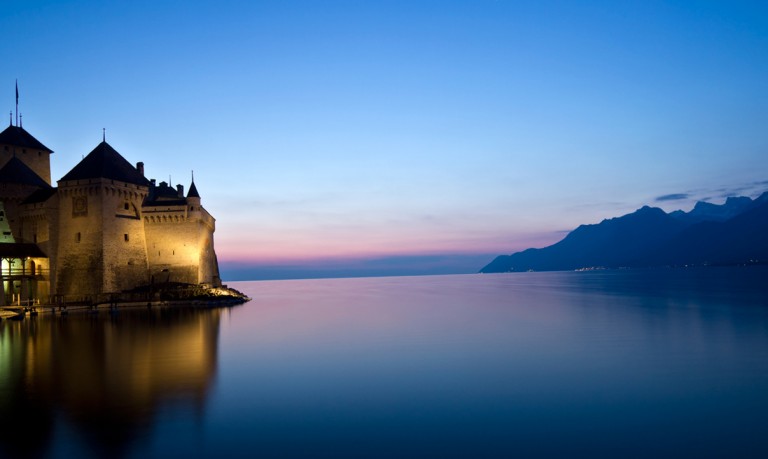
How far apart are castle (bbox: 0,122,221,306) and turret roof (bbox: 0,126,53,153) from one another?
1.83 feet

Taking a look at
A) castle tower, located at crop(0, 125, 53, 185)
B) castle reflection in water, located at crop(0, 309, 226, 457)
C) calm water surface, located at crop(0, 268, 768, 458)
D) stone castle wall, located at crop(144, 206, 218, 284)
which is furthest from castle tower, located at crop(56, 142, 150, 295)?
calm water surface, located at crop(0, 268, 768, 458)

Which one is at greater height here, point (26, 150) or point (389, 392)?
point (26, 150)

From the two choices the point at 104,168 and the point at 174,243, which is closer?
the point at 104,168

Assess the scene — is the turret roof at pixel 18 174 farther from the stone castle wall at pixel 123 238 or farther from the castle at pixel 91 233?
the stone castle wall at pixel 123 238

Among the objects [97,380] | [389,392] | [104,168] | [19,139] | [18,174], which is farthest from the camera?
[19,139]

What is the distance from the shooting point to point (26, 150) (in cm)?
4434

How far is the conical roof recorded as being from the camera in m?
38.9

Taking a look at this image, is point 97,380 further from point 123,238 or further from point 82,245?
point 123,238

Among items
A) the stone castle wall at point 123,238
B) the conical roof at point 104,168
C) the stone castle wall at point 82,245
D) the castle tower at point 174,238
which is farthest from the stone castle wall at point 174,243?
the stone castle wall at point 82,245

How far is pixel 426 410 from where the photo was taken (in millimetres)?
11102

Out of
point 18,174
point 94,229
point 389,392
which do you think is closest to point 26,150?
point 18,174

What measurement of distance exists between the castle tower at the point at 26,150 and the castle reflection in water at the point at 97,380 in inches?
961

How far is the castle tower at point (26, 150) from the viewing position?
43.1 metres

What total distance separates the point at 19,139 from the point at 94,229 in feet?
45.5
